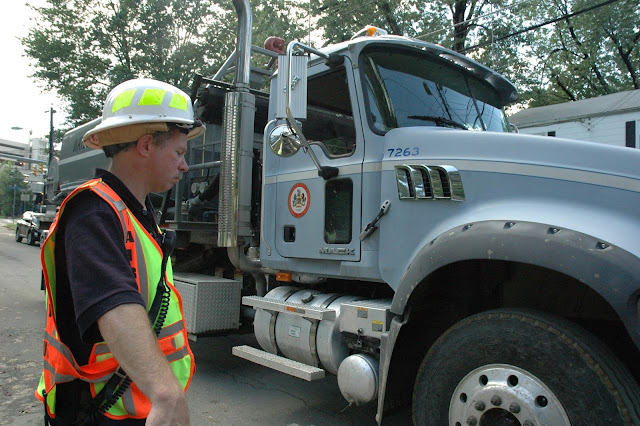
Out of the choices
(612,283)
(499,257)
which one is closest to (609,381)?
(612,283)

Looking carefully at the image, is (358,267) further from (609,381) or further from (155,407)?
(155,407)

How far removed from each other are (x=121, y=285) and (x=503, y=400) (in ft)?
6.34

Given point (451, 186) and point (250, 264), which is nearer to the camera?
point (451, 186)

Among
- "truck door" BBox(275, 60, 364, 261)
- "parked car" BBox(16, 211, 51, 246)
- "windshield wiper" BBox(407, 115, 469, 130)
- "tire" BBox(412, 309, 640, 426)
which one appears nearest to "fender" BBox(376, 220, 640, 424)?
"tire" BBox(412, 309, 640, 426)

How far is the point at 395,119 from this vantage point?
3.61m

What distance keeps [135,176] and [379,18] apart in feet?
53.9

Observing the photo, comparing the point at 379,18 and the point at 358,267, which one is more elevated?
the point at 379,18

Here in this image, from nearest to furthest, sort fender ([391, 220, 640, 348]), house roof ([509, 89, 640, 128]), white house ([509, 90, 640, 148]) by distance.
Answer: fender ([391, 220, 640, 348]) → white house ([509, 90, 640, 148]) → house roof ([509, 89, 640, 128])

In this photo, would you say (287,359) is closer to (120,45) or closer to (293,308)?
(293,308)

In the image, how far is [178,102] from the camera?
5.34 feet

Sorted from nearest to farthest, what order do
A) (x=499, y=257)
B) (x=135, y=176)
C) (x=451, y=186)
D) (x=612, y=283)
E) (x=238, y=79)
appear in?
(x=135, y=176), (x=612, y=283), (x=499, y=257), (x=451, y=186), (x=238, y=79)

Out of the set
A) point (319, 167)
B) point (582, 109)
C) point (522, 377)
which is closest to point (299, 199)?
point (319, 167)

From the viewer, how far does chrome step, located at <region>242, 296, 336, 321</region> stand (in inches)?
141

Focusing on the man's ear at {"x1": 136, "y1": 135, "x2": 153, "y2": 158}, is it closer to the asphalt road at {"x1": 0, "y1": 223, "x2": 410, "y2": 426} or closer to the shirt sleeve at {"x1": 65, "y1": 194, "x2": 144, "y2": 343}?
the shirt sleeve at {"x1": 65, "y1": 194, "x2": 144, "y2": 343}
